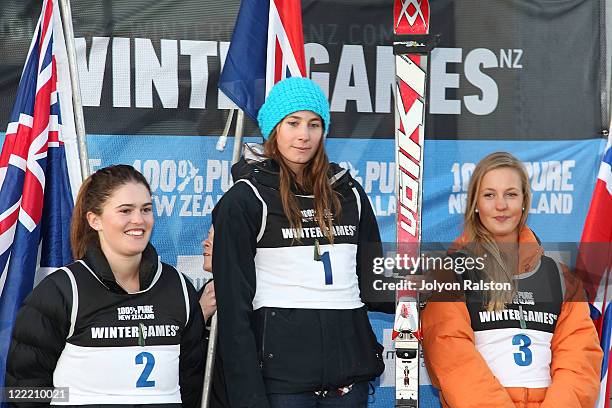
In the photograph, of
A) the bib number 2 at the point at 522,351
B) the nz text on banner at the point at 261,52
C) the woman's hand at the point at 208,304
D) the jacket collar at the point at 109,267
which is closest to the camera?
the jacket collar at the point at 109,267

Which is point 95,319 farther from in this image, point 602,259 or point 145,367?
point 602,259

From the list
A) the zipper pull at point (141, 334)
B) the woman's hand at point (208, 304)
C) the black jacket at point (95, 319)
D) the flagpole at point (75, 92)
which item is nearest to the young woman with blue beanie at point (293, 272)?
the black jacket at point (95, 319)

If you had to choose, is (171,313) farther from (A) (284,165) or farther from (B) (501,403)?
(B) (501,403)

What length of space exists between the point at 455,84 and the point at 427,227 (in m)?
0.79

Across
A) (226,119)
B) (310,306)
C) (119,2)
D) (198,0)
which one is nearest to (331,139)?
(226,119)

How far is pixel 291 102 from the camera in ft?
10.9

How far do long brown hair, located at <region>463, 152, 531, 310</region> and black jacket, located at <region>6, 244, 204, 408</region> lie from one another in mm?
1122

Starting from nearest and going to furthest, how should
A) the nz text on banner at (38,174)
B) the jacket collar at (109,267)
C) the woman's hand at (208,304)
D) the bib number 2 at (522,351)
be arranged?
the jacket collar at (109,267), the bib number 2 at (522,351), the woman's hand at (208,304), the nz text on banner at (38,174)

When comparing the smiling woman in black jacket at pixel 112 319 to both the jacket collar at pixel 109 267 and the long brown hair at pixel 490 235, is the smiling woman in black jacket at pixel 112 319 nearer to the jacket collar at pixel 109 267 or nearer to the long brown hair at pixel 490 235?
the jacket collar at pixel 109 267

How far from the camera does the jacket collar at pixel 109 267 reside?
3072mm

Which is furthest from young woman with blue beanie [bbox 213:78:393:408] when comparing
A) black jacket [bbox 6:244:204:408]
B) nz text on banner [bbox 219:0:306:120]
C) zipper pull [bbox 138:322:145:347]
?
nz text on banner [bbox 219:0:306:120]

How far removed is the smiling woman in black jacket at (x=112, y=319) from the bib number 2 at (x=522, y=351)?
46.3 inches

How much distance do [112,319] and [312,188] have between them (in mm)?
866

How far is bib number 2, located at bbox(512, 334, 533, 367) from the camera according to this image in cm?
337
